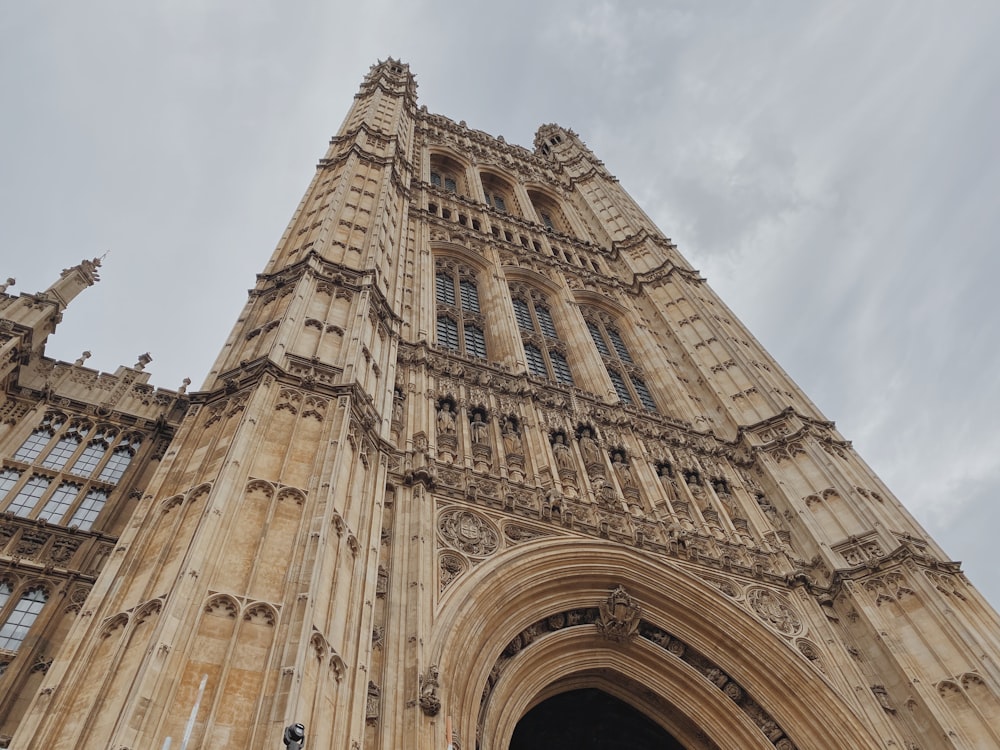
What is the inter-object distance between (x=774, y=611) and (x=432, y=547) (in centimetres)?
662

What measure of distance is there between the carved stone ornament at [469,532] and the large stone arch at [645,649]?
307mm

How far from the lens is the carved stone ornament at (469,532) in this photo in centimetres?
1187

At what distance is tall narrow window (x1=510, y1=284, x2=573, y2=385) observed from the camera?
20.4m

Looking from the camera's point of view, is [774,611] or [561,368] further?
[561,368]

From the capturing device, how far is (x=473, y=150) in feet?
124

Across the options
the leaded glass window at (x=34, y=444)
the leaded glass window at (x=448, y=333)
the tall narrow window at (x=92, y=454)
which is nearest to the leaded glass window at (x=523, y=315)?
the leaded glass window at (x=448, y=333)

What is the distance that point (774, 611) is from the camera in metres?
13.9

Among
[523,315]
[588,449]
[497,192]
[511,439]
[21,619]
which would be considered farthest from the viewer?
[497,192]

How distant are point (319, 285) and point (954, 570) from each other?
13.1 meters

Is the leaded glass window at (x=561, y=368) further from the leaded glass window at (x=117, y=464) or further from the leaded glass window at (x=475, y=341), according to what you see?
the leaded glass window at (x=117, y=464)

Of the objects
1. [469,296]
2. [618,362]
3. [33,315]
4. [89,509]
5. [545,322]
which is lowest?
[89,509]

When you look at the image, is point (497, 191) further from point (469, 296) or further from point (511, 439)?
point (511, 439)

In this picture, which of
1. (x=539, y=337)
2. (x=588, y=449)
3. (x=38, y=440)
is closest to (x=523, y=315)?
(x=539, y=337)

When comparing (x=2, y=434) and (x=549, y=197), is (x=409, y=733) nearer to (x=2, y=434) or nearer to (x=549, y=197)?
(x=2, y=434)
